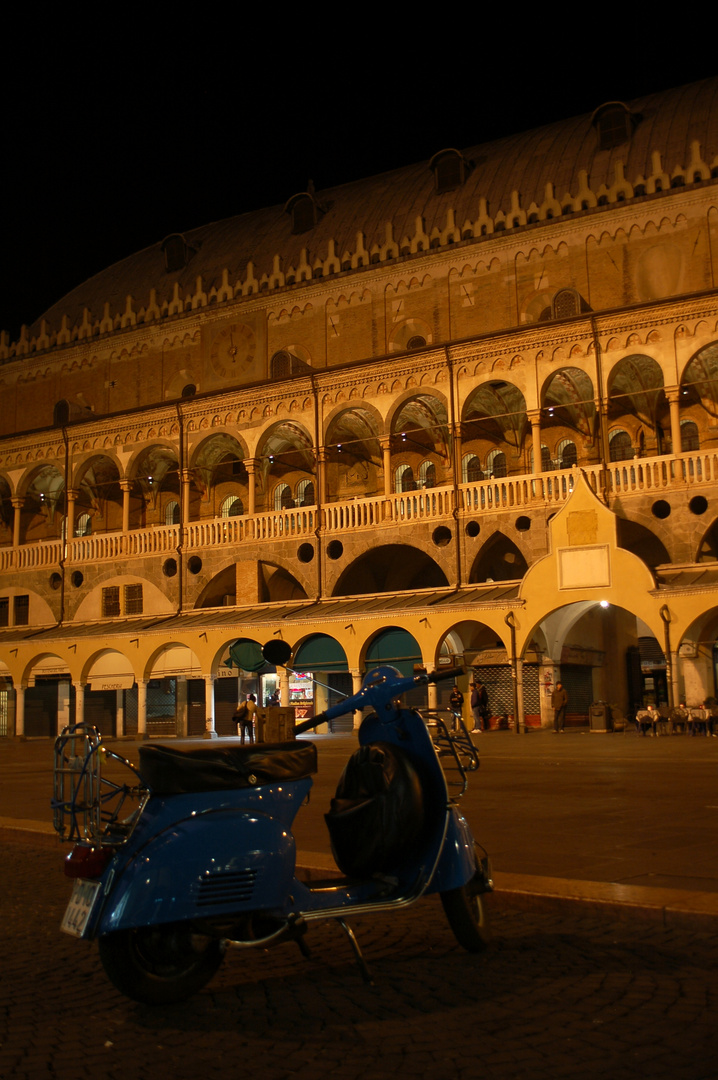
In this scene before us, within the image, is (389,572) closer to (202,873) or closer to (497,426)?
(497,426)


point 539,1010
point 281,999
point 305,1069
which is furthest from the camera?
point 281,999

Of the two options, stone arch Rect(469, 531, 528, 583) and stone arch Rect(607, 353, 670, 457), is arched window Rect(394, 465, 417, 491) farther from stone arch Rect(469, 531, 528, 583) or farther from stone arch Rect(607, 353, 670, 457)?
stone arch Rect(607, 353, 670, 457)

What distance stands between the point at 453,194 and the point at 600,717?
2163cm

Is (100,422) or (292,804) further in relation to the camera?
(100,422)

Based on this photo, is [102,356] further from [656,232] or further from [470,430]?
[656,232]

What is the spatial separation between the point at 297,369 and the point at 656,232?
13.2m

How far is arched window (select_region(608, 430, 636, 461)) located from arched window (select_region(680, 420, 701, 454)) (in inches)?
65.6

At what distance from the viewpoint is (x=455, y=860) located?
5.22 m

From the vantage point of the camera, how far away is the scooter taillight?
181 inches

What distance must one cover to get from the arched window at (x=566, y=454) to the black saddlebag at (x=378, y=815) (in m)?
29.2

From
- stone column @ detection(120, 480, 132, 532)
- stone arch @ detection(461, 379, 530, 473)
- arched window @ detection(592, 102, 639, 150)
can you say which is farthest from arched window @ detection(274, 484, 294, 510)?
arched window @ detection(592, 102, 639, 150)

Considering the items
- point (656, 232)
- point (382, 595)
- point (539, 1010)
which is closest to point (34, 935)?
point (539, 1010)

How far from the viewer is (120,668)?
1352 inches

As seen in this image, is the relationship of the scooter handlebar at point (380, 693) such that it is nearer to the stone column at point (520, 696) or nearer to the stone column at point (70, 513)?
the stone column at point (520, 696)
